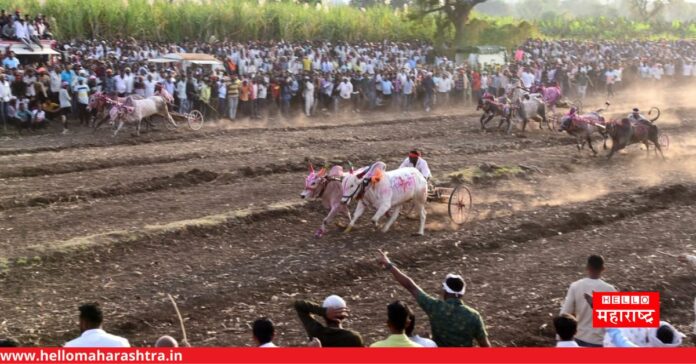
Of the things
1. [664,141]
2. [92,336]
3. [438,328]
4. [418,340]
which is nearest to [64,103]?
[664,141]

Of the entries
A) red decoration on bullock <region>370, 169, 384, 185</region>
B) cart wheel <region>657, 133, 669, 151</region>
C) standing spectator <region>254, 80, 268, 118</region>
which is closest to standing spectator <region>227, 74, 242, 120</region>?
standing spectator <region>254, 80, 268, 118</region>

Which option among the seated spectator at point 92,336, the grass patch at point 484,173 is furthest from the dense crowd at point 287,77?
the seated spectator at point 92,336

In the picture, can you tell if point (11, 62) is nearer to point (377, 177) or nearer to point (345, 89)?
point (345, 89)

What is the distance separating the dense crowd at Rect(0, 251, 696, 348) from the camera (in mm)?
7320

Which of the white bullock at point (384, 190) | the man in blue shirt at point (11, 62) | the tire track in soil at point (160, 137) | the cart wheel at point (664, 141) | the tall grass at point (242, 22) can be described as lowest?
the cart wheel at point (664, 141)

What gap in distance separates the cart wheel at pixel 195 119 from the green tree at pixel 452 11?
20.5m

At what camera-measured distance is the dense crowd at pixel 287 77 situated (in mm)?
28266

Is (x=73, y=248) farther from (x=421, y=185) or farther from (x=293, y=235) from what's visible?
(x=421, y=185)

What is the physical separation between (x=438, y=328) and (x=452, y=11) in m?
41.4

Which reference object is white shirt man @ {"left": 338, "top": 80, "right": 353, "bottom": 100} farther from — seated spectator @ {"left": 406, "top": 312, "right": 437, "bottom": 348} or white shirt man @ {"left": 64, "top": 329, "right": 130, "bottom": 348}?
white shirt man @ {"left": 64, "top": 329, "right": 130, "bottom": 348}

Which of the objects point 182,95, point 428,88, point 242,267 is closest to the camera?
point 242,267

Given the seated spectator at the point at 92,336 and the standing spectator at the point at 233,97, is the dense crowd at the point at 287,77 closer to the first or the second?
the standing spectator at the point at 233,97

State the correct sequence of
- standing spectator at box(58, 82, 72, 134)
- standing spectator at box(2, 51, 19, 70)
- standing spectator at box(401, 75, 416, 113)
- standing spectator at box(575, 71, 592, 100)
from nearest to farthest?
standing spectator at box(58, 82, 72, 134) → standing spectator at box(2, 51, 19, 70) → standing spectator at box(401, 75, 416, 113) → standing spectator at box(575, 71, 592, 100)

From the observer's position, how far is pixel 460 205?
17.1 metres
